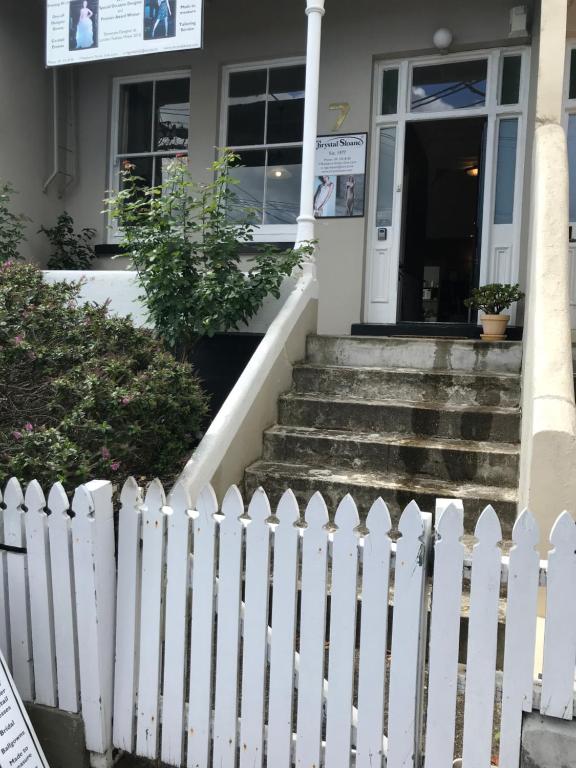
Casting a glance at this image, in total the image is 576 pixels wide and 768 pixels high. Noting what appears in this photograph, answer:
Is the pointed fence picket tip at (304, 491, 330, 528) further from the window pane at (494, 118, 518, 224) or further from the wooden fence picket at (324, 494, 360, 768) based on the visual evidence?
the window pane at (494, 118, 518, 224)

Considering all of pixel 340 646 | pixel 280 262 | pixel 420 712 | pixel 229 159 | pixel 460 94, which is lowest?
pixel 420 712

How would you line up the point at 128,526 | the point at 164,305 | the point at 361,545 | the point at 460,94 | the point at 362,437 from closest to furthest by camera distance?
1. the point at 361,545
2. the point at 128,526
3. the point at 362,437
4. the point at 164,305
5. the point at 460,94

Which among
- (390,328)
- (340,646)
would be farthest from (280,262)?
(340,646)

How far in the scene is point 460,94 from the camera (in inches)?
266

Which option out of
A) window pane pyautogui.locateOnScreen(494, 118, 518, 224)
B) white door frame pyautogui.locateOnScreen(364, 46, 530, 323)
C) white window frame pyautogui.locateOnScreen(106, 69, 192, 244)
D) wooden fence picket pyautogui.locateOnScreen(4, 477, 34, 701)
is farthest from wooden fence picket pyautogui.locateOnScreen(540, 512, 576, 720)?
white window frame pyautogui.locateOnScreen(106, 69, 192, 244)

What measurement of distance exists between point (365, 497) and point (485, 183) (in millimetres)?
4353

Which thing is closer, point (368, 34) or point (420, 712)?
point (420, 712)

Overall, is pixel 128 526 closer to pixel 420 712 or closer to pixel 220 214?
pixel 420 712

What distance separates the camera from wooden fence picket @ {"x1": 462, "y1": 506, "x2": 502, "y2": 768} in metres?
2.02

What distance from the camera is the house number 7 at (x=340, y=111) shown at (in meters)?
6.94

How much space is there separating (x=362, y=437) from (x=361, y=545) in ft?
6.57

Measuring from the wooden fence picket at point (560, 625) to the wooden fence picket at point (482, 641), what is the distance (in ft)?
0.52

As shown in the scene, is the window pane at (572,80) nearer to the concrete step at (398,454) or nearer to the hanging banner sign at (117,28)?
the hanging banner sign at (117,28)

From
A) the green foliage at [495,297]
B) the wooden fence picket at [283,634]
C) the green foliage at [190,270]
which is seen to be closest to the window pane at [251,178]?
the green foliage at [190,270]
